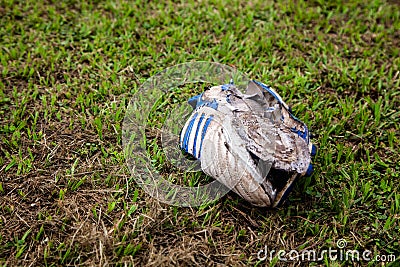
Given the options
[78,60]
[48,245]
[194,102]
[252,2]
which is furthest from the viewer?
[252,2]

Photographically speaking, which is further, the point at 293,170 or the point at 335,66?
the point at 335,66

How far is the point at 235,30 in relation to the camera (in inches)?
129

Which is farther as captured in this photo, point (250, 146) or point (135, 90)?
point (135, 90)

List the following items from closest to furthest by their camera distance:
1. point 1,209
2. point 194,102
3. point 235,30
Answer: point 1,209 → point 194,102 → point 235,30

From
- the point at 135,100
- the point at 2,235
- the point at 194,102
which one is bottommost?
the point at 2,235

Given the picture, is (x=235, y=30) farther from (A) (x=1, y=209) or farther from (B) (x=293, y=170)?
(A) (x=1, y=209)

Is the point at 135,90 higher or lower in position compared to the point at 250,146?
lower

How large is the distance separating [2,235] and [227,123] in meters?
1.10

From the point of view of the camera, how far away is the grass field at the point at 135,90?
2084mm

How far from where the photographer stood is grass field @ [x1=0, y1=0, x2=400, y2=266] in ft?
6.84

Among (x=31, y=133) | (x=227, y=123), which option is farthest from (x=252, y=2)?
(x=31, y=133)

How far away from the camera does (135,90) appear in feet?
9.15

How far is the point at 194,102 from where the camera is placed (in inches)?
98.3

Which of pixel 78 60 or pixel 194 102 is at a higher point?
pixel 194 102
